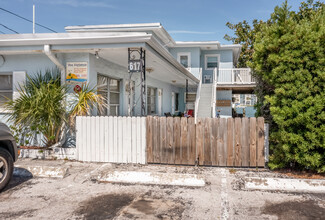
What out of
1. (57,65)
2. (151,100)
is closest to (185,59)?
(151,100)

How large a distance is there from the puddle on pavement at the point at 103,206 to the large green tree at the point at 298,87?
3.52m

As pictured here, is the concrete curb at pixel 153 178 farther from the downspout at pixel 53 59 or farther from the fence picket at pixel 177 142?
the downspout at pixel 53 59

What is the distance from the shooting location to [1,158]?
14.5 ft

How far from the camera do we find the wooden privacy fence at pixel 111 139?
6.33 meters

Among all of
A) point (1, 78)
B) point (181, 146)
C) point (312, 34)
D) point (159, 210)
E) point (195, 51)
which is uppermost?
point (195, 51)

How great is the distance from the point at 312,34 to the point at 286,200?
10.9ft

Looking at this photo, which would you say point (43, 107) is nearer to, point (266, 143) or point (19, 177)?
point (19, 177)

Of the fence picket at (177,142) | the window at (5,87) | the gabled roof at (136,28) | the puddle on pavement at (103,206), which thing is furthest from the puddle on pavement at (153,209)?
the gabled roof at (136,28)

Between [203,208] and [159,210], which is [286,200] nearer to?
[203,208]

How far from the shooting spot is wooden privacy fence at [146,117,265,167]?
5883 mm

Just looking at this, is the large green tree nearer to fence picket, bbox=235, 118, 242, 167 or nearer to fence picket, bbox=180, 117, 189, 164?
fence picket, bbox=235, 118, 242, 167

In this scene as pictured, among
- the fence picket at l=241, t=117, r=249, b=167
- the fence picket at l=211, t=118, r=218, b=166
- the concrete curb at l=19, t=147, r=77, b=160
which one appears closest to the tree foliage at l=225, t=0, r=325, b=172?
the fence picket at l=241, t=117, r=249, b=167

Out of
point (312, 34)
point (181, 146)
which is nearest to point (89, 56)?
point (181, 146)

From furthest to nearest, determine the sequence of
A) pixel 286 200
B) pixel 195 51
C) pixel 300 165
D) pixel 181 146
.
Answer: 1. pixel 195 51
2. pixel 181 146
3. pixel 300 165
4. pixel 286 200
